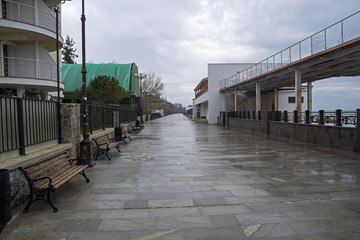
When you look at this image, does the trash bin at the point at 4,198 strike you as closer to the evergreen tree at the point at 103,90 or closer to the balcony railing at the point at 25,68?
the balcony railing at the point at 25,68

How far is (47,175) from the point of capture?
16.1ft

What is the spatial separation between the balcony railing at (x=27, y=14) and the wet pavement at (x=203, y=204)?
14145 millimetres

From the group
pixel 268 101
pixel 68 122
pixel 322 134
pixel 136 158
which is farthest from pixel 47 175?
pixel 268 101

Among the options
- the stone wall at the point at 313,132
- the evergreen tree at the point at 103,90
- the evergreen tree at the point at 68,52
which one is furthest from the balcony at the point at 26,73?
the evergreen tree at the point at 68,52

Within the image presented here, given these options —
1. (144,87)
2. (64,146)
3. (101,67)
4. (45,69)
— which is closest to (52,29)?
(45,69)

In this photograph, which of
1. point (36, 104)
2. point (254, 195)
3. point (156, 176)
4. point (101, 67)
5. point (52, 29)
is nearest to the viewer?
point (254, 195)

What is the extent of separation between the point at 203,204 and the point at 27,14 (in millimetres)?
18206

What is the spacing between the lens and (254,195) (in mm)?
5145

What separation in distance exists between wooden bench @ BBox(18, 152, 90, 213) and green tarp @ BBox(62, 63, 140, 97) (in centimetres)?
3259

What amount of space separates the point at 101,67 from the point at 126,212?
38.8m

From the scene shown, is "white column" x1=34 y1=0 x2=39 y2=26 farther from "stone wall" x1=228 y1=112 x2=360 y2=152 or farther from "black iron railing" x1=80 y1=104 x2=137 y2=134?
"stone wall" x1=228 y1=112 x2=360 y2=152

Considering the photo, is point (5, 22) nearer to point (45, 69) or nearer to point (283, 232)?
point (45, 69)

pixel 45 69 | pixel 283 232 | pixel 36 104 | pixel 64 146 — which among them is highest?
pixel 45 69

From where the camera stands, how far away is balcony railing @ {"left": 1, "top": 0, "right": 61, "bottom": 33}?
644 inches
